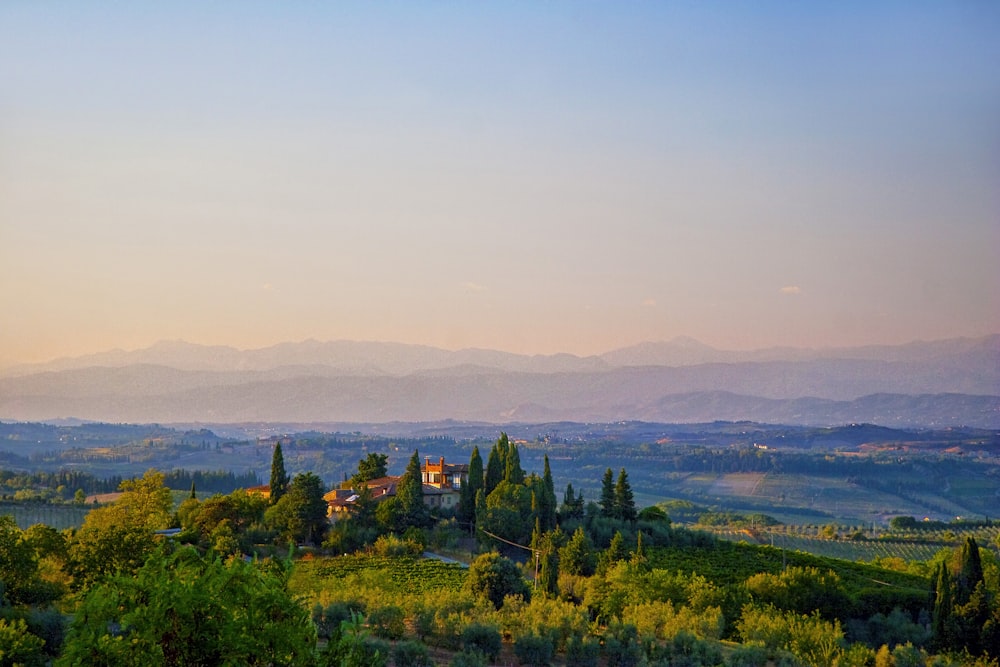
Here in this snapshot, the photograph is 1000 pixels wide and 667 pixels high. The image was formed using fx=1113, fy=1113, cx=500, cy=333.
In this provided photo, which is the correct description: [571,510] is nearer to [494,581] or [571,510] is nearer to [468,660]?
[494,581]

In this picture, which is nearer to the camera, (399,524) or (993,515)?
(399,524)

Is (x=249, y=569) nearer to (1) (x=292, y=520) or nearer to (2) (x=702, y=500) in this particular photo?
(1) (x=292, y=520)

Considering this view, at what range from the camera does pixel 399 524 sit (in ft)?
153

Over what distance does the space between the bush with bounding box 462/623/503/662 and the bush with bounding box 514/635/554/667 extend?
0.59 metres

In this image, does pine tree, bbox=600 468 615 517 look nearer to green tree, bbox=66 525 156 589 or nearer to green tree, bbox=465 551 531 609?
green tree, bbox=465 551 531 609

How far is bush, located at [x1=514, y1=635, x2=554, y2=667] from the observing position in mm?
26062

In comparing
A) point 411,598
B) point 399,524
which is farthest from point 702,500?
point 411,598

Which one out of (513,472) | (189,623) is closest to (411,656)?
(189,623)

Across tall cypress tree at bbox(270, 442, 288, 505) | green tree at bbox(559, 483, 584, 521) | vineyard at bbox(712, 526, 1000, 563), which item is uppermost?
tall cypress tree at bbox(270, 442, 288, 505)

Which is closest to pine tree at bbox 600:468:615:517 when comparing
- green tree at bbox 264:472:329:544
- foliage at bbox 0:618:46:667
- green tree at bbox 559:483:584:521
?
green tree at bbox 559:483:584:521

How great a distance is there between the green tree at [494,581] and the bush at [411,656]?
9.13 metres

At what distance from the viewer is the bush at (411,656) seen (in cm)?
2430

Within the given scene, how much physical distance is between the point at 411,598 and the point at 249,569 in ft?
62.3

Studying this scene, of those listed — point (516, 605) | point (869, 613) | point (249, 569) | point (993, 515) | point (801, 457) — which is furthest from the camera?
point (801, 457)
